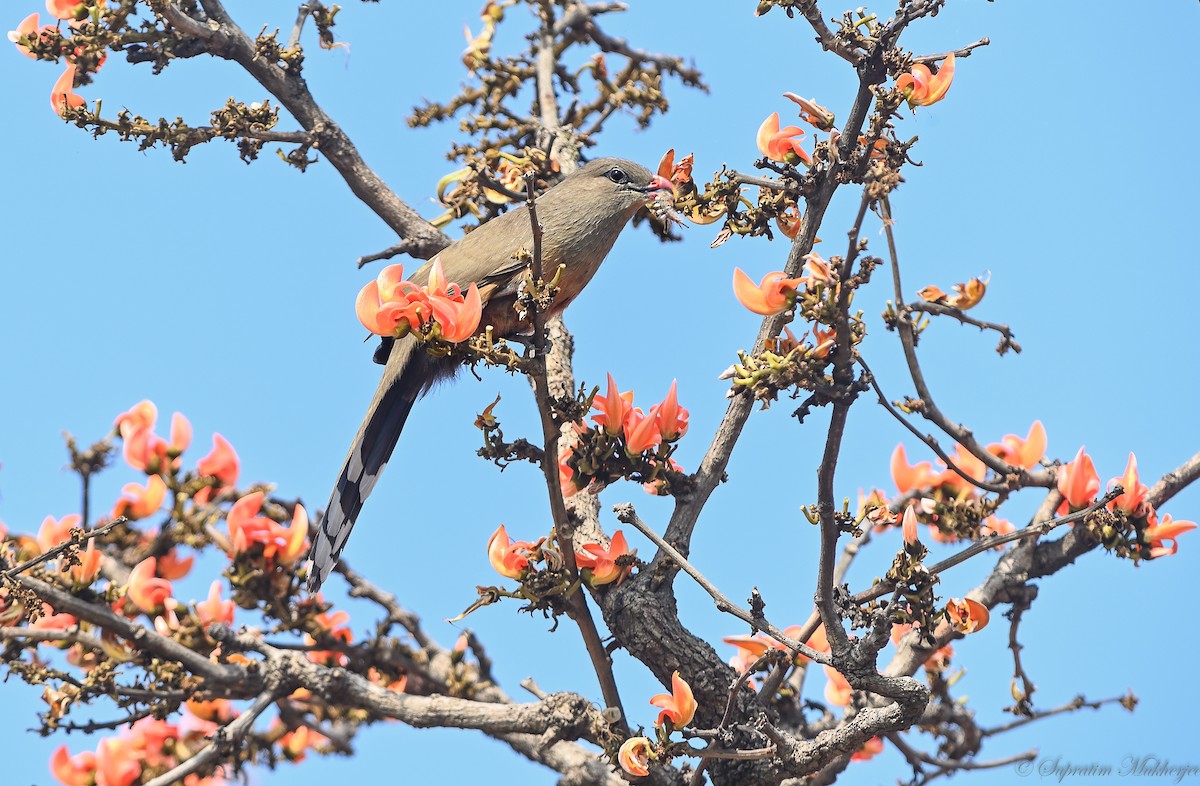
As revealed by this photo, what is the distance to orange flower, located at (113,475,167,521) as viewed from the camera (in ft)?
15.5

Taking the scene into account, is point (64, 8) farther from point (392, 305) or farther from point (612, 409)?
point (612, 409)

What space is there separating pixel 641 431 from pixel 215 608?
2149 mm

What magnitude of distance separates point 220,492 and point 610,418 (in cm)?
213

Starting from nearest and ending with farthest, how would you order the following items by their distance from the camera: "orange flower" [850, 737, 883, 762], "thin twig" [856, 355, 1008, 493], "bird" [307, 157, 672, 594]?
"thin twig" [856, 355, 1008, 493] → "bird" [307, 157, 672, 594] → "orange flower" [850, 737, 883, 762]

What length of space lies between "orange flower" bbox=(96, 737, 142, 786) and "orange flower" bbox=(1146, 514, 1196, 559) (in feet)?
13.1

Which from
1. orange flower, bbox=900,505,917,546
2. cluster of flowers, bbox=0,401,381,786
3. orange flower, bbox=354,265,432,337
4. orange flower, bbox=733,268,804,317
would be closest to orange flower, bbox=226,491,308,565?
cluster of flowers, bbox=0,401,381,786

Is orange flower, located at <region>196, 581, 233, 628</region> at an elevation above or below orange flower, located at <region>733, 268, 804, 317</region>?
above

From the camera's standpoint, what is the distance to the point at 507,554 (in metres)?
3.66

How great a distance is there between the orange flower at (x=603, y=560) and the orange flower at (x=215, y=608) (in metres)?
1.77

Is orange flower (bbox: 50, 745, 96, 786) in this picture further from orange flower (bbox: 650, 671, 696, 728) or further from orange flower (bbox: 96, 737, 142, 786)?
orange flower (bbox: 650, 671, 696, 728)

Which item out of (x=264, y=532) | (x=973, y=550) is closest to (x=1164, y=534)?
(x=973, y=550)

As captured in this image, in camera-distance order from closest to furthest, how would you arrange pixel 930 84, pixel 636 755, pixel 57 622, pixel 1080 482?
1. pixel 930 84
2. pixel 636 755
3. pixel 1080 482
4. pixel 57 622

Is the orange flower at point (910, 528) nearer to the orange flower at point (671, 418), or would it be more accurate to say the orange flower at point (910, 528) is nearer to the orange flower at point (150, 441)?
the orange flower at point (671, 418)

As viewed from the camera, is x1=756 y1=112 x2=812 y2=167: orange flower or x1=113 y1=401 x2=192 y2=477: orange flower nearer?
x1=756 y1=112 x2=812 y2=167: orange flower
